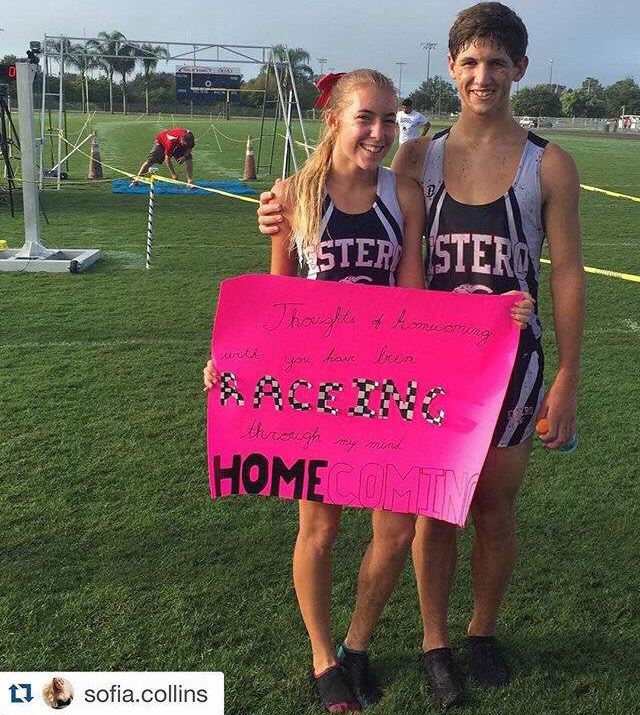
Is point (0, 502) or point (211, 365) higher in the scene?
point (211, 365)

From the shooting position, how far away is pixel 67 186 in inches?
699

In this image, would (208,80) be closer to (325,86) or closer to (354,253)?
(325,86)

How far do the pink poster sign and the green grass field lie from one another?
0.75 meters

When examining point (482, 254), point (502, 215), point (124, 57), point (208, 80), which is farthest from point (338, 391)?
point (208, 80)

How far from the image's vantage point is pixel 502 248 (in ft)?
7.17

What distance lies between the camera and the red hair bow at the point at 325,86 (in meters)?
A: 2.38

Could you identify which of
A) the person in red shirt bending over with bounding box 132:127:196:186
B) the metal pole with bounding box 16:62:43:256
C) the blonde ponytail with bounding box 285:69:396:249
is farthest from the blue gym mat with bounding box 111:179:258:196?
the blonde ponytail with bounding box 285:69:396:249

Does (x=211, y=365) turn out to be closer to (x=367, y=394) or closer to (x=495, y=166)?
(x=367, y=394)

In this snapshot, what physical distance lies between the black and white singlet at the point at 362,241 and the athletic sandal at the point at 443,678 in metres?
1.29

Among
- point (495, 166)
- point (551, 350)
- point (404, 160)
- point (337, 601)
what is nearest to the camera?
point (495, 166)

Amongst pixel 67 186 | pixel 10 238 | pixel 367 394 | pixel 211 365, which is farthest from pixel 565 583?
pixel 67 186

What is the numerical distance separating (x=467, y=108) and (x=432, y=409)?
88cm

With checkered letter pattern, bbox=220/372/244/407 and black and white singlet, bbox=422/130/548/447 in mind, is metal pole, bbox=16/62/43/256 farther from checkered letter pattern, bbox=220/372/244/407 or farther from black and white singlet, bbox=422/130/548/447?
black and white singlet, bbox=422/130/548/447

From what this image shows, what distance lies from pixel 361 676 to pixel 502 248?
1.47m
